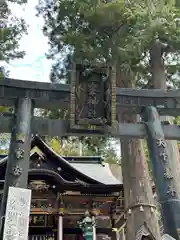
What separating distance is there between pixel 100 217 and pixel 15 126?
4315 mm

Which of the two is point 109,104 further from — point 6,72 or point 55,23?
point 55,23

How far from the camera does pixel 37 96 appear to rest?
19.7 ft

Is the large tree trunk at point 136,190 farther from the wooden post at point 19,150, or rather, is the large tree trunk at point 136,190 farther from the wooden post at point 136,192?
the wooden post at point 19,150

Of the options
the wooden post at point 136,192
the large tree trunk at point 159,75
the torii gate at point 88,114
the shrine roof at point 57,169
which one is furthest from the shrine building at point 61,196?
the torii gate at point 88,114

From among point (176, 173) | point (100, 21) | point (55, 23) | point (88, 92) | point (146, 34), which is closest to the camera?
point (88, 92)

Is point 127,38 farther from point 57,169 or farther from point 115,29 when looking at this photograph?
point 57,169

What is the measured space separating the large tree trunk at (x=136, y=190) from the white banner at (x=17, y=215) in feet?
8.62

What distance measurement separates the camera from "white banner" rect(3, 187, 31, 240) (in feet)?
14.5

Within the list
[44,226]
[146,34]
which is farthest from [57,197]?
[146,34]

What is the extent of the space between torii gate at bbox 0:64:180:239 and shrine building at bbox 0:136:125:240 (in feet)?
7.94

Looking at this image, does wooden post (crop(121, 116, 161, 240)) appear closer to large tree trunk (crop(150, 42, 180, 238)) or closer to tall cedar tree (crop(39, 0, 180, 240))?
tall cedar tree (crop(39, 0, 180, 240))

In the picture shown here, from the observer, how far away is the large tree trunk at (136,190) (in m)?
6.78

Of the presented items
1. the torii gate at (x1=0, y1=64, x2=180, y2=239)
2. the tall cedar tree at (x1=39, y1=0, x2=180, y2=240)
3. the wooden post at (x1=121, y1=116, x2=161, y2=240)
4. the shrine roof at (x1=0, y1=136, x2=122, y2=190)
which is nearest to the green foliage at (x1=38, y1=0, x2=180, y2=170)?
the tall cedar tree at (x1=39, y1=0, x2=180, y2=240)

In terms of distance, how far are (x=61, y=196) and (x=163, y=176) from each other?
3.70m
